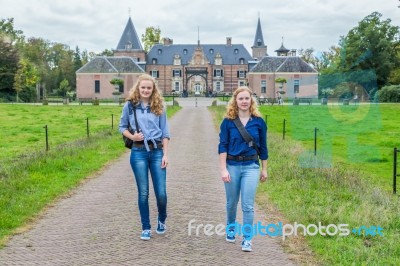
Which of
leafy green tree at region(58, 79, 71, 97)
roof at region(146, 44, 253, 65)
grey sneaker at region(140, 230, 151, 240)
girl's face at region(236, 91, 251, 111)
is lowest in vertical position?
grey sneaker at region(140, 230, 151, 240)

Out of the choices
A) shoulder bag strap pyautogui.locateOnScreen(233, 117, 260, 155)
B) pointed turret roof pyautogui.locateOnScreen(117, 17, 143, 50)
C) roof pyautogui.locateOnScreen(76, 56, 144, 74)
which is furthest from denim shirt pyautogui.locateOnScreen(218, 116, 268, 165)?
pointed turret roof pyautogui.locateOnScreen(117, 17, 143, 50)

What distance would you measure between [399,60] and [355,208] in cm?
5789

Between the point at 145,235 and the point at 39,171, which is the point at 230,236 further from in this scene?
the point at 39,171

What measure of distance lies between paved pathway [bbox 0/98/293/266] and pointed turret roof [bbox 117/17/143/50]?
70818 mm

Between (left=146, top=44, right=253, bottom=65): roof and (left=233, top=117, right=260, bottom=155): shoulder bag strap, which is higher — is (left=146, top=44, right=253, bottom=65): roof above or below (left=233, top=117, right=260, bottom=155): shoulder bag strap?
above

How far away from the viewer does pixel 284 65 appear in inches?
2672

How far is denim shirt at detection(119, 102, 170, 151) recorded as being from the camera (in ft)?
19.2

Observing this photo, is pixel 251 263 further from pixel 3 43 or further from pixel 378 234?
pixel 3 43

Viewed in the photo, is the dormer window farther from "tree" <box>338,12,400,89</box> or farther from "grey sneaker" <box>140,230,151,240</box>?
"grey sneaker" <box>140,230,151,240</box>

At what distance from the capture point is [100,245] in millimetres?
5781

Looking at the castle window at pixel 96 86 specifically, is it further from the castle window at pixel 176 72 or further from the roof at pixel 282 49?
the roof at pixel 282 49

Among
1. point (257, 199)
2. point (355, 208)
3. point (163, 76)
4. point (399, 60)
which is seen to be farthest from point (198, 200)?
point (163, 76)

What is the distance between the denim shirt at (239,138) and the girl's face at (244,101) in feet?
0.55

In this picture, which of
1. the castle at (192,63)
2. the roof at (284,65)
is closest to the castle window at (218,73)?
the castle at (192,63)
